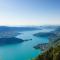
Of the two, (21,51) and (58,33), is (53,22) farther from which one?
(21,51)

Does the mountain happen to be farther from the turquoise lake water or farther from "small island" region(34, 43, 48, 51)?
"small island" region(34, 43, 48, 51)

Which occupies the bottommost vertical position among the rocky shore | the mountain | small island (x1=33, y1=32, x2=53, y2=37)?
the rocky shore

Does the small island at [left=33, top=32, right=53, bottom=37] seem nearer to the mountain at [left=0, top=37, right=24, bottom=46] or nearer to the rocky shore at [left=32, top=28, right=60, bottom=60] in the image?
the rocky shore at [left=32, top=28, right=60, bottom=60]

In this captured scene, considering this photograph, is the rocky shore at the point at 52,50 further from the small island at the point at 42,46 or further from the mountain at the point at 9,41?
the mountain at the point at 9,41

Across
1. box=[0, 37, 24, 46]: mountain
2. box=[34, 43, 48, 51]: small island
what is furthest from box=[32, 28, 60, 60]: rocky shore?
box=[0, 37, 24, 46]: mountain

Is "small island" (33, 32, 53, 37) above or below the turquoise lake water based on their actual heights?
above

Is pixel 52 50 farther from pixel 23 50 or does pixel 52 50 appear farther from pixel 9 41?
pixel 9 41

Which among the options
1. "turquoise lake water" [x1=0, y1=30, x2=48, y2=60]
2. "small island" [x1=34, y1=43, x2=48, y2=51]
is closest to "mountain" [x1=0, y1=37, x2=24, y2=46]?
"turquoise lake water" [x1=0, y1=30, x2=48, y2=60]

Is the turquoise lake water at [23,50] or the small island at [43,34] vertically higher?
the small island at [43,34]

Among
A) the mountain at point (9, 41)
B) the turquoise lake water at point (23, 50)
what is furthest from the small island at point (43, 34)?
the mountain at point (9, 41)
